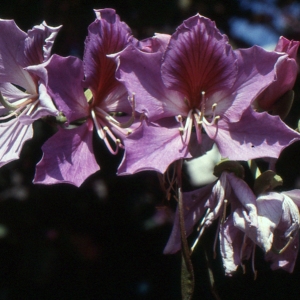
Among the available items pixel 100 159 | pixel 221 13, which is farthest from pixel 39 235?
pixel 221 13

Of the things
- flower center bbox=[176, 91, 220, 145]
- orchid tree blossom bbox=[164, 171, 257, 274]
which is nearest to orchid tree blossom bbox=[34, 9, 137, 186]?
flower center bbox=[176, 91, 220, 145]

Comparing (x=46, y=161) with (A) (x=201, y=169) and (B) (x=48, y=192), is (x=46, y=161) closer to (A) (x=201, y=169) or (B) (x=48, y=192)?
(B) (x=48, y=192)

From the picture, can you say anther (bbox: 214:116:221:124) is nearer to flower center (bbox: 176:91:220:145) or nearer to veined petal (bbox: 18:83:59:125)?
flower center (bbox: 176:91:220:145)

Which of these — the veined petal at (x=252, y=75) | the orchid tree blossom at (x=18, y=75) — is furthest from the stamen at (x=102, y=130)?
the veined petal at (x=252, y=75)

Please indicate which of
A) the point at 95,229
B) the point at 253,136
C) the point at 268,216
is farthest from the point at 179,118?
the point at 95,229

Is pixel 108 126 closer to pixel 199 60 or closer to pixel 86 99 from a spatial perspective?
pixel 86 99

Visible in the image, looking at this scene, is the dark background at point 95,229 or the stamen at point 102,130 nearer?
the stamen at point 102,130

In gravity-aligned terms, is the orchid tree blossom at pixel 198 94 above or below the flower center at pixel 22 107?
above

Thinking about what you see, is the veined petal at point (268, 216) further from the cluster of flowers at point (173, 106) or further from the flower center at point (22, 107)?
the flower center at point (22, 107)
